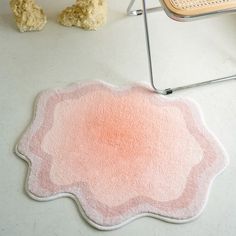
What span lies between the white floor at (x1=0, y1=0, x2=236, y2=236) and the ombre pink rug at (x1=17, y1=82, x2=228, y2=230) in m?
0.04

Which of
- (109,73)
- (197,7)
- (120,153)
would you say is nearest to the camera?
(197,7)

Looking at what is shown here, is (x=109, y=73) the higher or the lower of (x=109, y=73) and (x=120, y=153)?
the higher

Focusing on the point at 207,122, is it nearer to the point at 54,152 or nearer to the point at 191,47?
the point at 191,47

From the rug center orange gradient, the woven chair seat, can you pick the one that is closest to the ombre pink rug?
the rug center orange gradient

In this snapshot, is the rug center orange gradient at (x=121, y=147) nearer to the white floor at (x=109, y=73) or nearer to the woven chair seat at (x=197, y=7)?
the white floor at (x=109, y=73)

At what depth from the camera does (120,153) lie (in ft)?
4.11

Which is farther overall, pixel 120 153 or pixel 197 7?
pixel 120 153

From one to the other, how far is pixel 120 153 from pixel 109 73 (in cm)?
43

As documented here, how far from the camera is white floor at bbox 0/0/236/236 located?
110 centimetres

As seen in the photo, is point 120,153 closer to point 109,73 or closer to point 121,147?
point 121,147

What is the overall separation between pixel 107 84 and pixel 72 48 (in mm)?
289

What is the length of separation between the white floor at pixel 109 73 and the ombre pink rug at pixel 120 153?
41 mm

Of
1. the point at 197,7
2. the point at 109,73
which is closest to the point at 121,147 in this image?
the point at 109,73

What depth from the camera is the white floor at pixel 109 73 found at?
1.10m
